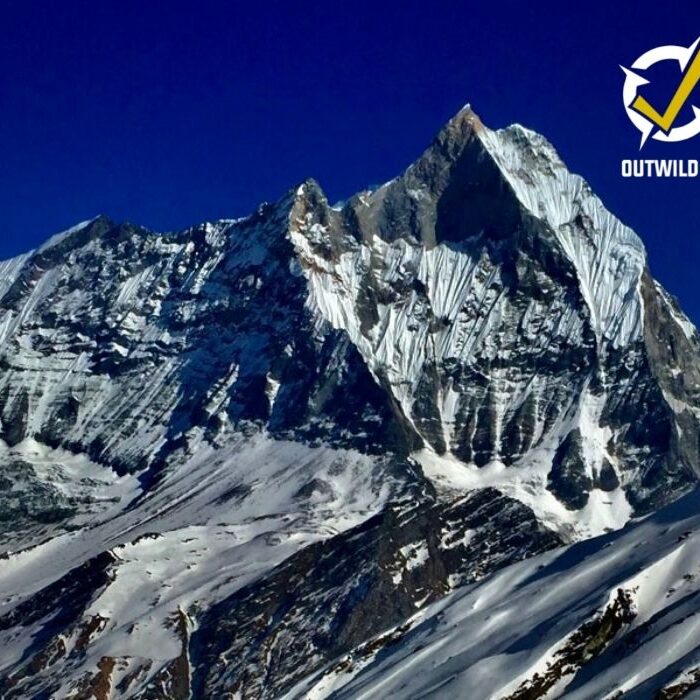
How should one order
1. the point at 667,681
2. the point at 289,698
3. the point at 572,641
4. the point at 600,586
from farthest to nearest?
the point at 289,698, the point at 600,586, the point at 572,641, the point at 667,681

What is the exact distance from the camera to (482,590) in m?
151

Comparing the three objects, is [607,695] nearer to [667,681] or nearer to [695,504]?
[667,681]

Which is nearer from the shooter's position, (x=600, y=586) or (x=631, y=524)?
(x=600, y=586)

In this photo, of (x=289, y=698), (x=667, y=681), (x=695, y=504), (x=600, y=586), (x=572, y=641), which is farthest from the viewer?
(x=289, y=698)

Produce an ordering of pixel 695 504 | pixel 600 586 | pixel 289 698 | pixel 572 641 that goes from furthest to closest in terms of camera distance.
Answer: pixel 289 698
pixel 695 504
pixel 600 586
pixel 572 641

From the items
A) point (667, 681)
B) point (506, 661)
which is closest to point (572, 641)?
point (506, 661)

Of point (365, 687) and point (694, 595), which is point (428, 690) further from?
point (694, 595)

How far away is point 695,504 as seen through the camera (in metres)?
143

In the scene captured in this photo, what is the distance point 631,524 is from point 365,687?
28397 millimetres

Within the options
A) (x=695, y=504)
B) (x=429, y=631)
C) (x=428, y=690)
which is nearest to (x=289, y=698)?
(x=429, y=631)

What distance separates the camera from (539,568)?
151 m

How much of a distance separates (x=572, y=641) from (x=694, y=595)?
8.88 metres

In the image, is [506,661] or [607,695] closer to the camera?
[607,695]

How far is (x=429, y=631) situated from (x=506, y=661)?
21977 mm
